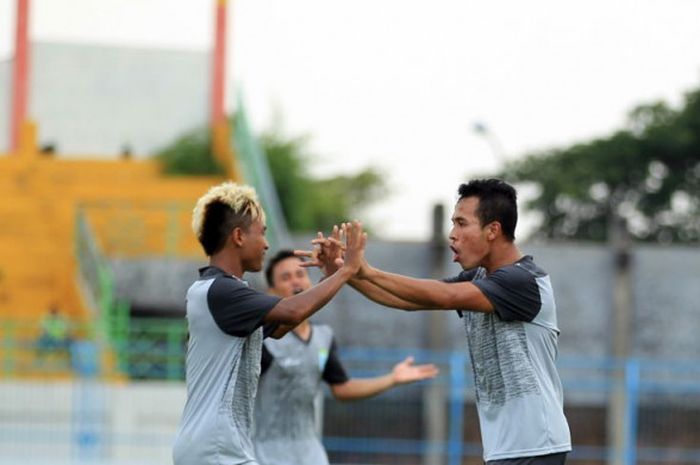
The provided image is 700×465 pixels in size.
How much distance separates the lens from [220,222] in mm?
7242

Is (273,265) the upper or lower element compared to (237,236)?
lower

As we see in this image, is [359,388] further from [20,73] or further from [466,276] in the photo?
[20,73]

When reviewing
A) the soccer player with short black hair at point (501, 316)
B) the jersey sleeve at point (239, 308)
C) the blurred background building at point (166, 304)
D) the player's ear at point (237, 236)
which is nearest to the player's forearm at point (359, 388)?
the soccer player with short black hair at point (501, 316)

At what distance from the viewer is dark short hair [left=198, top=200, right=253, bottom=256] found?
7227 mm

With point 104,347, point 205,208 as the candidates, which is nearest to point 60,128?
point 104,347

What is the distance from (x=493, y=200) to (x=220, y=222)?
1142 mm

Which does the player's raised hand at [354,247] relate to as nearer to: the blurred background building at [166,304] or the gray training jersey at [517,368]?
the gray training jersey at [517,368]

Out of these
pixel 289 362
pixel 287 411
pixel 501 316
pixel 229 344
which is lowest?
pixel 287 411

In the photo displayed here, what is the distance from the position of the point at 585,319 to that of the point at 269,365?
1761 centimetres

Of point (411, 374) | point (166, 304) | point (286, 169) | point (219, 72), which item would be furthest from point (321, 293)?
point (286, 169)

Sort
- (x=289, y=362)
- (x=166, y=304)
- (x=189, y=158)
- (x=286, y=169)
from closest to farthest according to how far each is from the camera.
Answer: (x=289, y=362), (x=166, y=304), (x=189, y=158), (x=286, y=169)

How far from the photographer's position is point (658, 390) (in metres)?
21.7

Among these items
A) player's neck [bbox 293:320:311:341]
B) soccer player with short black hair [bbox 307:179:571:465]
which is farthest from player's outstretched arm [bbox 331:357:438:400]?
soccer player with short black hair [bbox 307:179:571:465]

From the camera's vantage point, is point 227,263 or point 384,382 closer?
point 227,263
